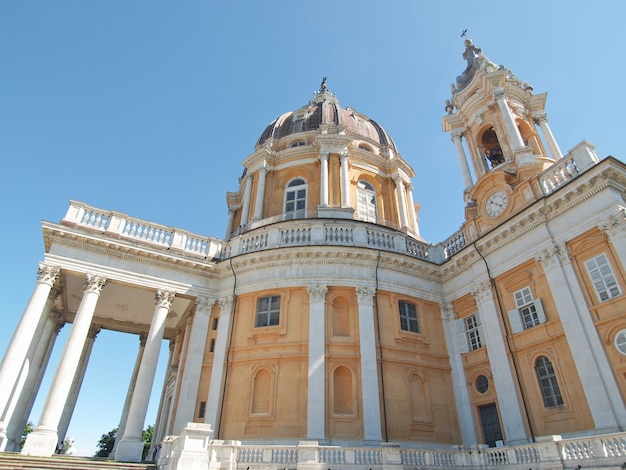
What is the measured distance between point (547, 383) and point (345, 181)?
45.5ft

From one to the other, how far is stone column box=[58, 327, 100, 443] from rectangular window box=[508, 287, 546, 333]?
68.6ft

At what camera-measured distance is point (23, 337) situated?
14.5 metres

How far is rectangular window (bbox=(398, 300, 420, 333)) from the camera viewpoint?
17594mm

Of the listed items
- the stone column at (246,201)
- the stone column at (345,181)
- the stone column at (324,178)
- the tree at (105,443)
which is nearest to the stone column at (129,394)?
the stone column at (246,201)

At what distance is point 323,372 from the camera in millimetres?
15406

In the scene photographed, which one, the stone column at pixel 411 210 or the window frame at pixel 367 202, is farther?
the stone column at pixel 411 210

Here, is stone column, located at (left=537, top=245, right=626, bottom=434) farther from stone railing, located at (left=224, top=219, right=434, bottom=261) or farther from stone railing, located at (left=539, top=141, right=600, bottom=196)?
stone railing, located at (left=224, top=219, right=434, bottom=261)

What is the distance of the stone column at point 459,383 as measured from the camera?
51.6ft

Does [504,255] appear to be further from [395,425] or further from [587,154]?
[395,425]

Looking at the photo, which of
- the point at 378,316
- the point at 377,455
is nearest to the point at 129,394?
the point at 378,316

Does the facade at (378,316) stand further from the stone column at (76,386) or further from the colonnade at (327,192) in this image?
the colonnade at (327,192)

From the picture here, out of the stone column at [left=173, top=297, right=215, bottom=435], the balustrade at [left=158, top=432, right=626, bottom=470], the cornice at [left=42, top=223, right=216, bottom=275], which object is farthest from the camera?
the cornice at [left=42, top=223, right=216, bottom=275]

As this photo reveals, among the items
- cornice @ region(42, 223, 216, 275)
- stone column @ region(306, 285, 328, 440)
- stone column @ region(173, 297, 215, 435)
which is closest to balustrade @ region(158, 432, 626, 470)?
stone column @ region(306, 285, 328, 440)

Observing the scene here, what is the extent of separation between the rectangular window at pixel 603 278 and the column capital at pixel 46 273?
1893cm
